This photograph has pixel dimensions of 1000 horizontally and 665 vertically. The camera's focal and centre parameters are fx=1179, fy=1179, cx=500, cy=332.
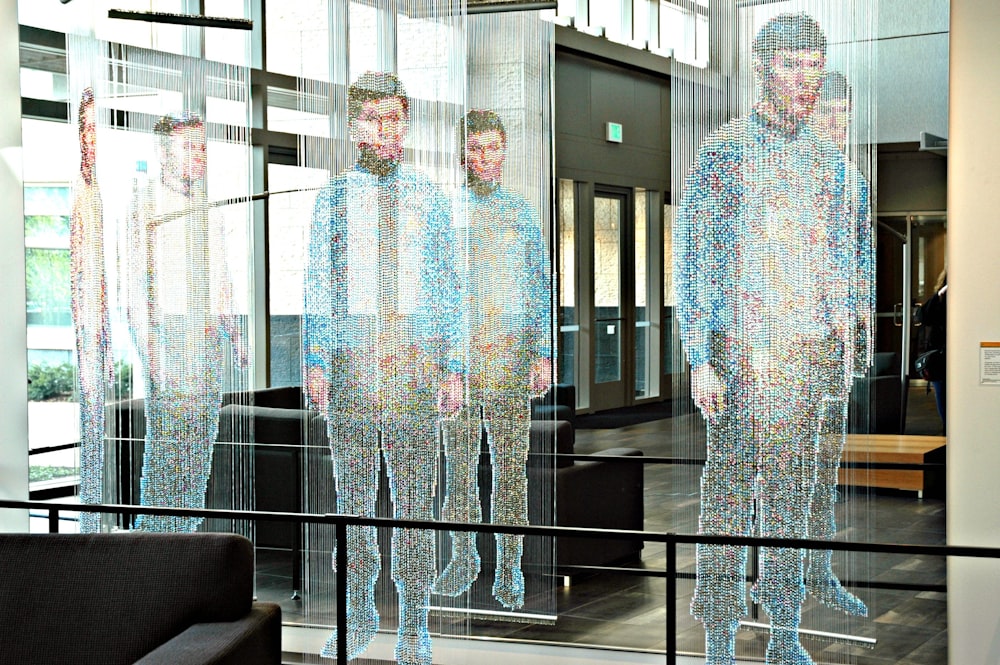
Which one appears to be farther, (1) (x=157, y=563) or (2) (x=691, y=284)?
(2) (x=691, y=284)

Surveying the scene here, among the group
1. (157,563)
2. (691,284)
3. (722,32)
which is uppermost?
(722,32)

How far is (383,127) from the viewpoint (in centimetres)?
440

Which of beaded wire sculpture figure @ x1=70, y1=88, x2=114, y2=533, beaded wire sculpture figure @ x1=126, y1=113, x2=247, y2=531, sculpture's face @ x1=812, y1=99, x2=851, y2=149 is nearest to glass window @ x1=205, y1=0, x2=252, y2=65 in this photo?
beaded wire sculpture figure @ x1=126, y1=113, x2=247, y2=531

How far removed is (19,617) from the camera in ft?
10.6

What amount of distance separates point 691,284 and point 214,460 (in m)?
2.05

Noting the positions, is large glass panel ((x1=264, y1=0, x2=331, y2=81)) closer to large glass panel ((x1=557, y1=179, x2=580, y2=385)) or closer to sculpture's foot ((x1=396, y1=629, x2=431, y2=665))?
sculpture's foot ((x1=396, y1=629, x2=431, y2=665))

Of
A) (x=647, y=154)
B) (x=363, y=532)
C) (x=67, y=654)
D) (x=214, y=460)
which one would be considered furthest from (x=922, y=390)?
(x=647, y=154)

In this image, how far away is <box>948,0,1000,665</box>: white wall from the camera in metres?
3.85

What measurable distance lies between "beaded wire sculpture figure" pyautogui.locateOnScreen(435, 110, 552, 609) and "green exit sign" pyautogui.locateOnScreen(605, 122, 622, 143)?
5118 mm

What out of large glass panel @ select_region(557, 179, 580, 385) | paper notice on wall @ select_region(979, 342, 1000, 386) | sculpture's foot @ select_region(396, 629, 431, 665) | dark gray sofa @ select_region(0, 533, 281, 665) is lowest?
sculpture's foot @ select_region(396, 629, 431, 665)

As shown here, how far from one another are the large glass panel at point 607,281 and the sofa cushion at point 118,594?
6443mm

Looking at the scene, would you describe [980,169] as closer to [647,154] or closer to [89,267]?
[89,267]

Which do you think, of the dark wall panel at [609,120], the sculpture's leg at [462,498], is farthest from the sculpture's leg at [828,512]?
the dark wall panel at [609,120]

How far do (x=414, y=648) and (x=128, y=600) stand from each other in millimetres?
1415
